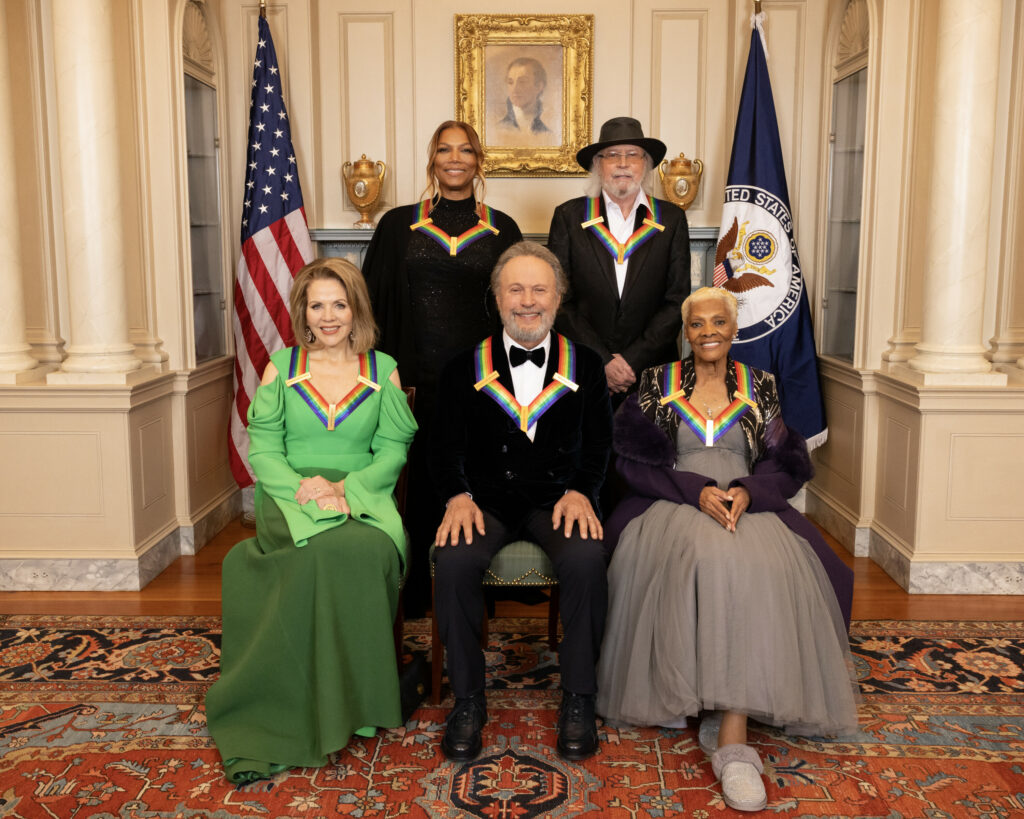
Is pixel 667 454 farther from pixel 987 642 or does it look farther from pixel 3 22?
pixel 3 22

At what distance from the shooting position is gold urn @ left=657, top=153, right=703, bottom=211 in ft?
18.2

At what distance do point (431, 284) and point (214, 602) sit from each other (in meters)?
1.64

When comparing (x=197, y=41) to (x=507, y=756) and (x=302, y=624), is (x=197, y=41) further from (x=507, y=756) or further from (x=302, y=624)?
(x=507, y=756)

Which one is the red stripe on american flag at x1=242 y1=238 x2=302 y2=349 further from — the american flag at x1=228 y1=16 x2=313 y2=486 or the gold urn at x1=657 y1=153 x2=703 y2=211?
the gold urn at x1=657 y1=153 x2=703 y2=211

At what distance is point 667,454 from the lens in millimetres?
3189

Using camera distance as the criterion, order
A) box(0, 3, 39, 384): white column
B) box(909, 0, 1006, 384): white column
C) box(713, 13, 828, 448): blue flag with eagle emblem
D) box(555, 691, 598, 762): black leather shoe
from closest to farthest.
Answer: box(555, 691, 598, 762): black leather shoe, box(909, 0, 1006, 384): white column, box(0, 3, 39, 384): white column, box(713, 13, 828, 448): blue flag with eagle emblem

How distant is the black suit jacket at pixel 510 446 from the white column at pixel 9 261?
228 cm

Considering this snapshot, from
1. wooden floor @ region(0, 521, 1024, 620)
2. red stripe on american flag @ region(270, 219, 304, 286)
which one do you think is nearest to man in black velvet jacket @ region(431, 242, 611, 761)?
wooden floor @ region(0, 521, 1024, 620)

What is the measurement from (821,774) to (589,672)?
0.70 metres

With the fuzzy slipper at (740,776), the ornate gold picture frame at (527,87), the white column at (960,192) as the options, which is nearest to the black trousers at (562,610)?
the fuzzy slipper at (740,776)

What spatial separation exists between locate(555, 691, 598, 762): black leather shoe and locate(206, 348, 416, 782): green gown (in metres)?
0.49

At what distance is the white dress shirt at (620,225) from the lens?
4012mm

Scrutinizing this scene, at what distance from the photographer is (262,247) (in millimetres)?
5242

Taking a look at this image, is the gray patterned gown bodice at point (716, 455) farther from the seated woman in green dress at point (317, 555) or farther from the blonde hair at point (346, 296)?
the blonde hair at point (346, 296)
